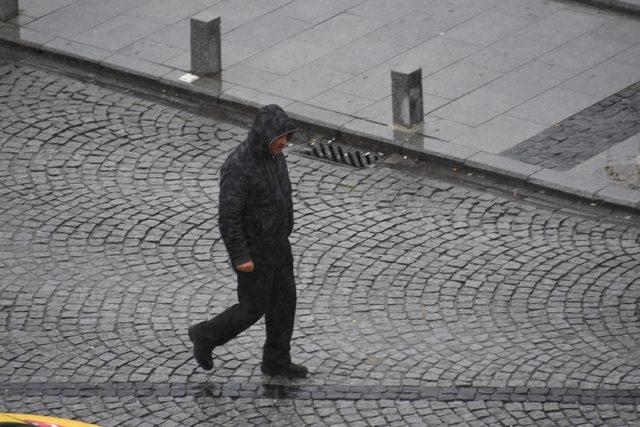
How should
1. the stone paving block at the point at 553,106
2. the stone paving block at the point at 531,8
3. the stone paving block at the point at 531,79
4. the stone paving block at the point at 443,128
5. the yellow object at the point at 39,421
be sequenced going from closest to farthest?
the yellow object at the point at 39,421, the stone paving block at the point at 443,128, the stone paving block at the point at 553,106, the stone paving block at the point at 531,79, the stone paving block at the point at 531,8

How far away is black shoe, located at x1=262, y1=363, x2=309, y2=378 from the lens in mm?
9969

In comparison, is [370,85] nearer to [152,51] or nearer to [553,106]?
[553,106]

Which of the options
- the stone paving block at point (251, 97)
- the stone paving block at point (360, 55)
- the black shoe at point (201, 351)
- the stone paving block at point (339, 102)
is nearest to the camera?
the black shoe at point (201, 351)

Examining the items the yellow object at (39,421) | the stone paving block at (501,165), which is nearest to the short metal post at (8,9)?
the stone paving block at (501,165)

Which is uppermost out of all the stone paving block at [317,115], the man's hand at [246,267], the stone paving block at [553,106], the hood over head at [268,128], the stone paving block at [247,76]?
the hood over head at [268,128]

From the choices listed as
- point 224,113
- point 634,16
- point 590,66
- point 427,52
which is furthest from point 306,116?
point 634,16

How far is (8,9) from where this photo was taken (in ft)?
53.9

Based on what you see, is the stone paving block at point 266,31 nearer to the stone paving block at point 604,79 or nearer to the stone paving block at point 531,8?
the stone paving block at point 531,8

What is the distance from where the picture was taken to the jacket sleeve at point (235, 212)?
945cm

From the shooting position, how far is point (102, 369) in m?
10.1

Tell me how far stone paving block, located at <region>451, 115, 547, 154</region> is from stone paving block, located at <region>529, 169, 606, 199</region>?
0.64m

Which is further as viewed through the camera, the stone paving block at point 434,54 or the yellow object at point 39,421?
the stone paving block at point 434,54

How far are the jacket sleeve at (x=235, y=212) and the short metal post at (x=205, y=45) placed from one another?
5.39 meters

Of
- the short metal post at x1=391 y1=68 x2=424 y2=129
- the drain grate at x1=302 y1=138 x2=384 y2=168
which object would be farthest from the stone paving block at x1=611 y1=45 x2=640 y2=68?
the drain grate at x1=302 y1=138 x2=384 y2=168
